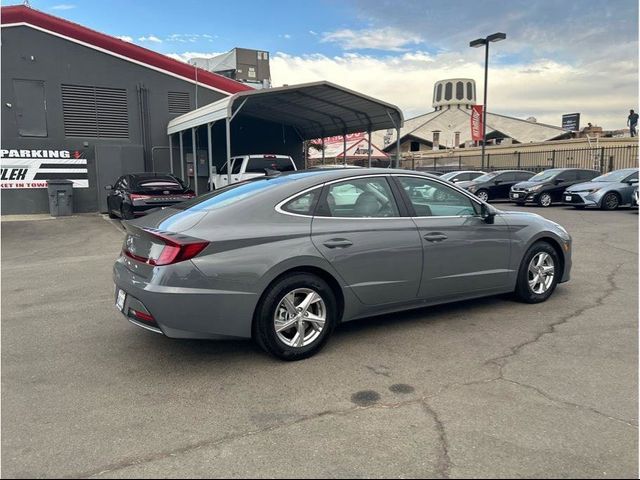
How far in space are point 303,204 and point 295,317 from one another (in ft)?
3.20

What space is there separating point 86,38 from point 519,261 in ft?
55.5

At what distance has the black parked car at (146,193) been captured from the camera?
1279 cm

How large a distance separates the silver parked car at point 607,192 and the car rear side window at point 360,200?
1443 centimetres

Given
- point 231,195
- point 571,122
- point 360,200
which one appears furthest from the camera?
point 571,122

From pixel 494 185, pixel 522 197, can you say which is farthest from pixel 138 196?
pixel 494 185

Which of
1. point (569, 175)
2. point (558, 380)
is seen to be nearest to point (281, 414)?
point (558, 380)

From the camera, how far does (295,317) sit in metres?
4.14

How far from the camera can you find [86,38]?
1716 cm

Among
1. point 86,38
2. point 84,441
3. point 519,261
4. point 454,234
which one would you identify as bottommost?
point 84,441

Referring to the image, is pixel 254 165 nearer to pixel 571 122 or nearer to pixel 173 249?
pixel 173 249

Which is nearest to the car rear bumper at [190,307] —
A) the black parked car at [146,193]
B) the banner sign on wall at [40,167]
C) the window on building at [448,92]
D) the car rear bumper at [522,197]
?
the black parked car at [146,193]

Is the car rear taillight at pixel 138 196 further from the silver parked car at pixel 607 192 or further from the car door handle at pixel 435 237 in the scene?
the silver parked car at pixel 607 192

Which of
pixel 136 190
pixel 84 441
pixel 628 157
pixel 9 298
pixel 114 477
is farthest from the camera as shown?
pixel 628 157

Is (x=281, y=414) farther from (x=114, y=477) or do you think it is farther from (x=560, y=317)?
(x=560, y=317)
